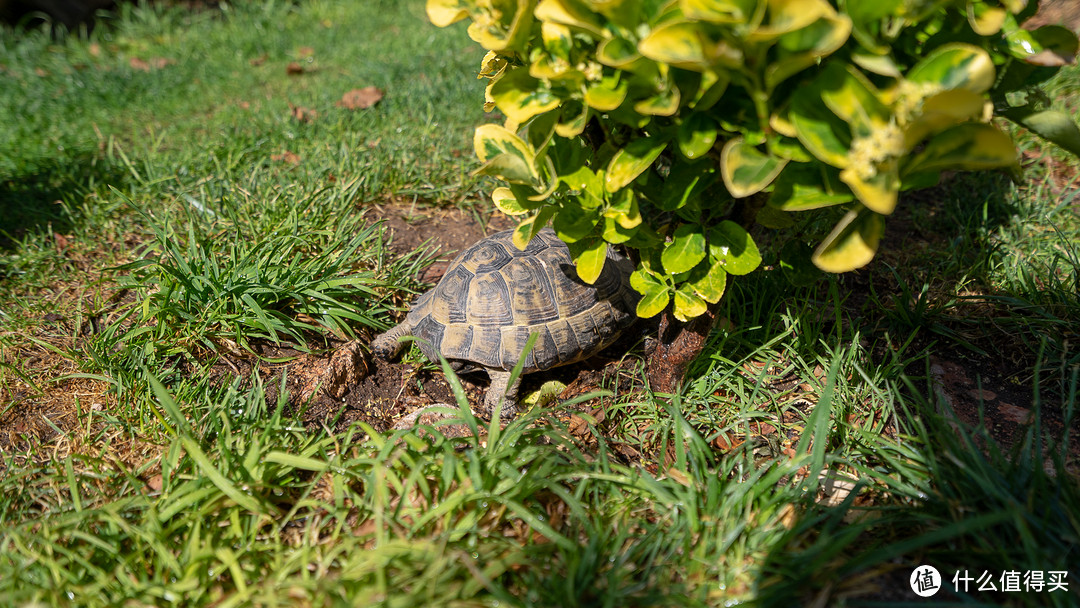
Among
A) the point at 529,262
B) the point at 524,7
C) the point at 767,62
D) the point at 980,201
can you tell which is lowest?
the point at 980,201

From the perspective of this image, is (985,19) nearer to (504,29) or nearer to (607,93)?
(607,93)

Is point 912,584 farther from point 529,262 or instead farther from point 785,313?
point 529,262

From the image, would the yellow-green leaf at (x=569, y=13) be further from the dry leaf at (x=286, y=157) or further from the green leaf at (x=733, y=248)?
the dry leaf at (x=286, y=157)

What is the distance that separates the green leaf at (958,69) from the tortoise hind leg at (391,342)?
216 centimetres

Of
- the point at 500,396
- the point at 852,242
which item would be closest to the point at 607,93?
the point at 852,242

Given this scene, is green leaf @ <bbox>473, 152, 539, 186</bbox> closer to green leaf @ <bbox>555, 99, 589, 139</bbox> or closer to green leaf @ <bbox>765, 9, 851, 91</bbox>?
green leaf @ <bbox>555, 99, 589, 139</bbox>

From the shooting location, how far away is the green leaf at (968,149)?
1.36 metres

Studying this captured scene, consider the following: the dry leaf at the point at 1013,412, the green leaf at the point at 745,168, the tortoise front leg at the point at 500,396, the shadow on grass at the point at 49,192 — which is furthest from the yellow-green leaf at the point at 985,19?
the shadow on grass at the point at 49,192

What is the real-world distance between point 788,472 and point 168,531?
184 centimetres

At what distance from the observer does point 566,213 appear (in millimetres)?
1877

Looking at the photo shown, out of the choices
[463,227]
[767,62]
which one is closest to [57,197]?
[463,227]

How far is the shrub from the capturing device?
51.1 inches

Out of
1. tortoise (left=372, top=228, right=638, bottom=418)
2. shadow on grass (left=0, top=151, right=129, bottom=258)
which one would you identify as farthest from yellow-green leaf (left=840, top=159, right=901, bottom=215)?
shadow on grass (left=0, top=151, right=129, bottom=258)

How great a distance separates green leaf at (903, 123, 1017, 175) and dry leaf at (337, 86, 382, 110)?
4.03 meters
